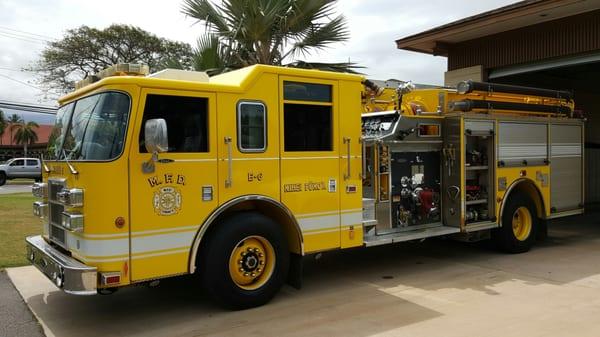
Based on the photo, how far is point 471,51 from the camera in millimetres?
13242

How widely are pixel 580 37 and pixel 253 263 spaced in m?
9.01

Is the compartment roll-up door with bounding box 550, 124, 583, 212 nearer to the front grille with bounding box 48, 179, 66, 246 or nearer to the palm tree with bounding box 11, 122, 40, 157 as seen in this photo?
the front grille with bounding box 48, 179, 66, 246

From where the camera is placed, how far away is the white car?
33.2 metres

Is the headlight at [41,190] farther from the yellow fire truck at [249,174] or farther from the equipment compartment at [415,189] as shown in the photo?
the equipment compartment at [415,189]

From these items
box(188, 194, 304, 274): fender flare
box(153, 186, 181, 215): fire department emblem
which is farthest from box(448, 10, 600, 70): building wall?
box(153, 186, 181, 215): fire department emblem

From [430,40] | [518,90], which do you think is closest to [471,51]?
[430,40]

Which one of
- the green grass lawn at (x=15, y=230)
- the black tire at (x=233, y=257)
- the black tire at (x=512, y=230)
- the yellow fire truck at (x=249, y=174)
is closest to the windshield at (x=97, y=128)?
the yellow fire truck at (x=249, y=174)

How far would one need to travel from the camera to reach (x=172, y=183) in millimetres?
5129

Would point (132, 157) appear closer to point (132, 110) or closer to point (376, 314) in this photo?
point (132, 110)

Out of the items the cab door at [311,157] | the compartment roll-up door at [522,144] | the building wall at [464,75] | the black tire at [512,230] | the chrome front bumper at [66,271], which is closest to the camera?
the chrome front bumper at [66,271]

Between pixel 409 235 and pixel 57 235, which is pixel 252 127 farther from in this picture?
pixel 409 235

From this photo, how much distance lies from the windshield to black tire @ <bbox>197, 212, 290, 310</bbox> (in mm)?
1360

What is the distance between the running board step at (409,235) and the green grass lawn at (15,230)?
5.37 metres

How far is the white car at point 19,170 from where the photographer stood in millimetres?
33188
